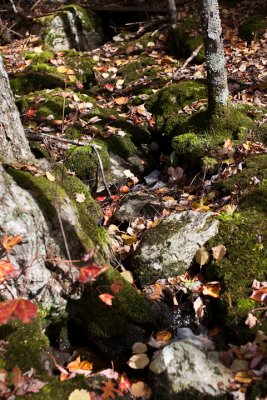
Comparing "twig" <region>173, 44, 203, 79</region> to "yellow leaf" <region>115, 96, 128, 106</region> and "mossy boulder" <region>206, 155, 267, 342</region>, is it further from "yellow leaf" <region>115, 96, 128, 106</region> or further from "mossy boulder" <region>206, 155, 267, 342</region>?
"mossy boulder" <region>206, 155, 267, 342</region>

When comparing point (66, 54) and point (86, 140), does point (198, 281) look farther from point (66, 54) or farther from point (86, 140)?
point (66, 54)

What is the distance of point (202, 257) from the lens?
363cm

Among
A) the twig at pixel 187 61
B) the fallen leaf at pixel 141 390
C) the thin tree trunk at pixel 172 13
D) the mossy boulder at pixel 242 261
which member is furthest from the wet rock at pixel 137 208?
the thin tree trunk at pixel 172 13

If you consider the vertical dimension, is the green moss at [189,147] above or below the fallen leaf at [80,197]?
below

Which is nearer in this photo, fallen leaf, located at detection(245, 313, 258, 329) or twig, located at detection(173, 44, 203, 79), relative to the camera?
fallen leaf, located at detection(245, 313, 258, 329)

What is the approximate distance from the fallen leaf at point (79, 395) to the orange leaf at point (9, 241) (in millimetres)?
1149

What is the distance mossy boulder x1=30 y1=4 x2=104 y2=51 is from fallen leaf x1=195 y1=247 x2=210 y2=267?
8176 millimetres

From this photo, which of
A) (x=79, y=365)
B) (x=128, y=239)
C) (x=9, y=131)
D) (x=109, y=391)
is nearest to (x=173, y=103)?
(x=128, y=239)

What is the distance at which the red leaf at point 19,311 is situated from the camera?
2.40m

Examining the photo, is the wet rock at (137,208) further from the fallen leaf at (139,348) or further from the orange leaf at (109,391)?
the orange leaf at (109,391)

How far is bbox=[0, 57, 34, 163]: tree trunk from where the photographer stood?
3.62 metres

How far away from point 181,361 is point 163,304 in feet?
2.45

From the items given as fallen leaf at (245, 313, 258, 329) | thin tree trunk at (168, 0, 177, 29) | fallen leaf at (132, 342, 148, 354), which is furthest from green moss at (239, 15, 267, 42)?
fallen leaf at (132, 342, 148, 354)

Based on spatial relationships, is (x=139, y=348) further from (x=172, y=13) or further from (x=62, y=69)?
(x=172, y=13)
